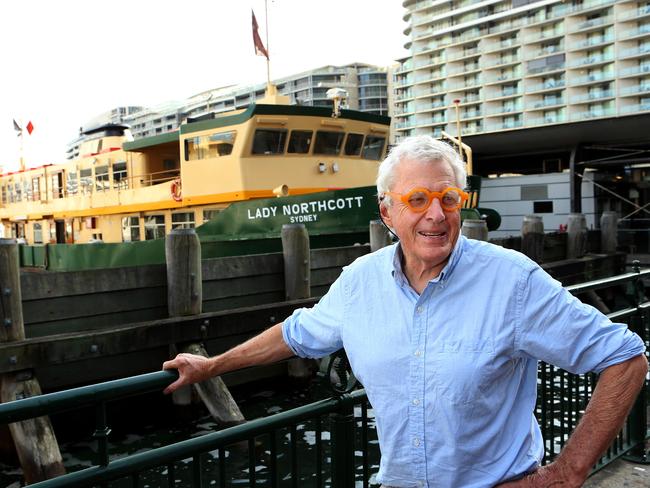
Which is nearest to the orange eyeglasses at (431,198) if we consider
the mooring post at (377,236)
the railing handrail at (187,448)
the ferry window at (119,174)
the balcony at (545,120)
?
the railing handrail at (187,448)

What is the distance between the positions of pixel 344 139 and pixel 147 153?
5341mm

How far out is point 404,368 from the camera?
73.3 inches

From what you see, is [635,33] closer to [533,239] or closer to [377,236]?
[533,239]

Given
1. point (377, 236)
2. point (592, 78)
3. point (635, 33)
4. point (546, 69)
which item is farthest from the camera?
point (546, 69)

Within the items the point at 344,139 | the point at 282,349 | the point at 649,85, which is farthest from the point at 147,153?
the point at 649,85

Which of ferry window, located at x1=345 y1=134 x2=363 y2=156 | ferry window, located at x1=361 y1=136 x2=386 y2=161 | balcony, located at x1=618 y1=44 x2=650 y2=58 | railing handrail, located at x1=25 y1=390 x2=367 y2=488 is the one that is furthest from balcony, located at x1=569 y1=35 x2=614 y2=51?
railing handrail, located at x1=25 y1=390 x2=367 y2=488

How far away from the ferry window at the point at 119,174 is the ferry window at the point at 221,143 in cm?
371

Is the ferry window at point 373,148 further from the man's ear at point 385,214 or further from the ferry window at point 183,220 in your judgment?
the man's ear at point 385,214

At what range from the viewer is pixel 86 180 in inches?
686

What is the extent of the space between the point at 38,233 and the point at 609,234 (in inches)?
668

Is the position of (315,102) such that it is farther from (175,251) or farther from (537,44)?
(175,251)

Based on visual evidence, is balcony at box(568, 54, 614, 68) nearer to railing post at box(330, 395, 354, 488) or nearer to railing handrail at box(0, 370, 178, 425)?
railing post at box(330, 395, 354, 488)

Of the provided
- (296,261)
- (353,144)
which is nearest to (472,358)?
(296,261)

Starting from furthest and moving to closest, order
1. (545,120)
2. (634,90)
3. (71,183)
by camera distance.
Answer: (545,120) → (634,90) → (71,183)
